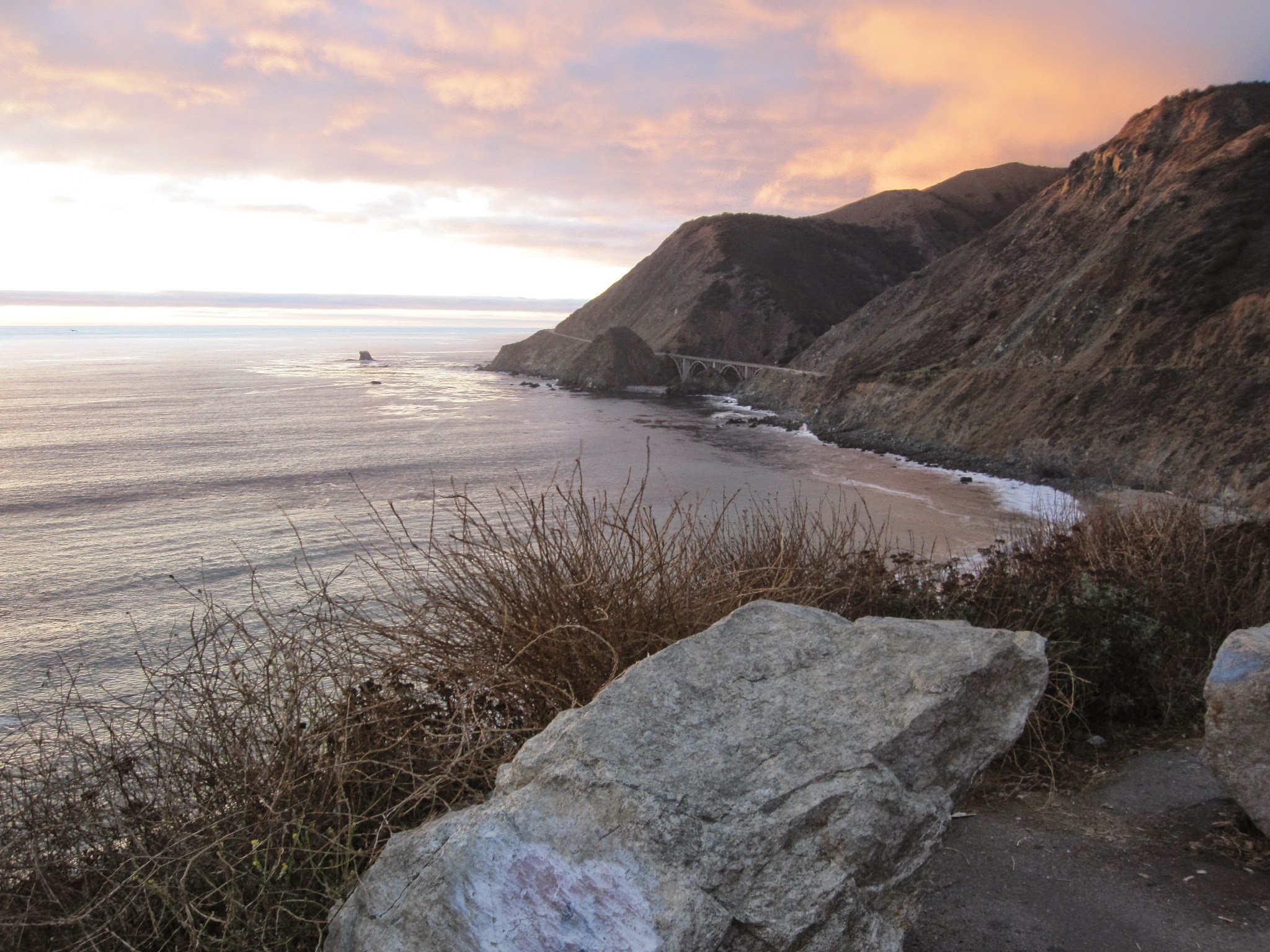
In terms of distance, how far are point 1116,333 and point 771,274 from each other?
63101 millimetres

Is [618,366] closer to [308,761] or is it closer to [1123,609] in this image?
[1123,609]

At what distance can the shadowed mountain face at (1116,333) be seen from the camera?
24.5 meters

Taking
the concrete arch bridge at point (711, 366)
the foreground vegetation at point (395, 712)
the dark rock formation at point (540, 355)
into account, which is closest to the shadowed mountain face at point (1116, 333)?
the concrete arch bridge at point (711, 366)

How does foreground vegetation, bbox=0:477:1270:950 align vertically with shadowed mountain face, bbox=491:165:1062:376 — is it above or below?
below

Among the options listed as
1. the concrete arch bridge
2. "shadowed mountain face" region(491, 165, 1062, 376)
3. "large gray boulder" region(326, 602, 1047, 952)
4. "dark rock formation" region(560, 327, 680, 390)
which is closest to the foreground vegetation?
"large gray boulder" region(326, 602, 1047, 952)

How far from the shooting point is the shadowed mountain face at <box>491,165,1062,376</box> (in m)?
82.6

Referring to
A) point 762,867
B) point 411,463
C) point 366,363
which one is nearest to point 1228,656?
point 762,867

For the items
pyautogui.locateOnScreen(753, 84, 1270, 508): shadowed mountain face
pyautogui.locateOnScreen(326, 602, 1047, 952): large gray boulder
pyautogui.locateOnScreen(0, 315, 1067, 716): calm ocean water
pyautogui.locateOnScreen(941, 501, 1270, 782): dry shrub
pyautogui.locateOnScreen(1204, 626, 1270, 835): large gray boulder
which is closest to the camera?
pyautogui.locateOnScreen(326, 602, 1047, 952): large gray boulder

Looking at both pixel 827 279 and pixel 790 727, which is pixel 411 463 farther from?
pixel 827 279

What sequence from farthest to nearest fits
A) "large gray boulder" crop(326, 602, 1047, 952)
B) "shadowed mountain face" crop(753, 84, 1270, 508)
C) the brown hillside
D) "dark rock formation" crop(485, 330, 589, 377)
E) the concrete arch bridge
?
the brown hillside → "dark rock formation" crop(485, 330, 589, 377) → the concrete arch bridge → "shadowed mountain face" crop(753, 84, 1270, 508) → "large gray boulder" crop(326, 602, 1047, 952)

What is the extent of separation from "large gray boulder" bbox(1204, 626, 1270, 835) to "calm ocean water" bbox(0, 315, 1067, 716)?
6173 mm

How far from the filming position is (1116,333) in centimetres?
3047

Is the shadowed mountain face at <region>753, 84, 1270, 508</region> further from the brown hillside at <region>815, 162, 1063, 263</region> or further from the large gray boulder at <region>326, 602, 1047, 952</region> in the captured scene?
the brown hillside at <region>815, 162, 1063, 263</region>

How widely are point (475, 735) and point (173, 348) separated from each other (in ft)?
572
